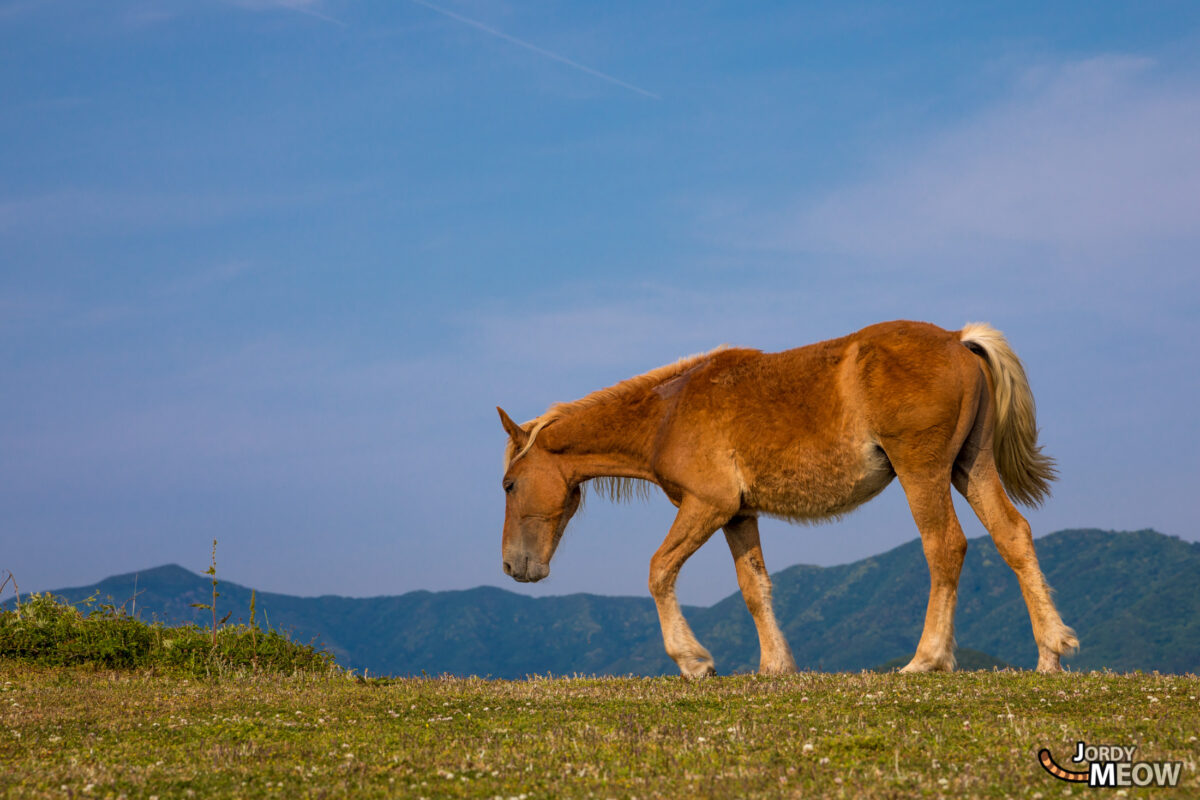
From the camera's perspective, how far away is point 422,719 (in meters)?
9.32

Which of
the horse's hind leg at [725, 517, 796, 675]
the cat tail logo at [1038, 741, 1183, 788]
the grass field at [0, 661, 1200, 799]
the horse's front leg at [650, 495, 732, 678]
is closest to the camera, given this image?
the cat tail logo at [1038, 741, 1183, 788]

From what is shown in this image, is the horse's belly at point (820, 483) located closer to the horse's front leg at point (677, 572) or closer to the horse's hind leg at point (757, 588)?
the horse's front leg at point (677, 572)

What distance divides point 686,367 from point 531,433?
2190 mm

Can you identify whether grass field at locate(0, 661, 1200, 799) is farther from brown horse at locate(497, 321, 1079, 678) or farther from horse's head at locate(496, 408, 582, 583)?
horse's head at locate(496, 408, 582, 583)

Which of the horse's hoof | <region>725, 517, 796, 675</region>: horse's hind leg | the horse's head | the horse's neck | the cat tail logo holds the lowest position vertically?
the cat tail logo

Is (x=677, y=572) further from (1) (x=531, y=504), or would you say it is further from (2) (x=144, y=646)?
(2) (x=144, y=646)

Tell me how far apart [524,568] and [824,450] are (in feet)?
14.3

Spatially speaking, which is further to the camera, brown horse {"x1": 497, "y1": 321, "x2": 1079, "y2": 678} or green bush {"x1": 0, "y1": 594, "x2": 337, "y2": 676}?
green bush {"x1": 0, "y1": 594, "x2": 337, "y2": 676}

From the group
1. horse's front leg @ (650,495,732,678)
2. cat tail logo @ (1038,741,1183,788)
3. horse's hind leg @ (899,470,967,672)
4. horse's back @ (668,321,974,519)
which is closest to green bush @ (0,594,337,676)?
horse's front leg @ (650,495,732,678)

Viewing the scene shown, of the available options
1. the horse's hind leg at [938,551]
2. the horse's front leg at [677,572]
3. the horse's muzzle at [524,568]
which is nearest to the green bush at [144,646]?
the horse's muzzle at [524,568]

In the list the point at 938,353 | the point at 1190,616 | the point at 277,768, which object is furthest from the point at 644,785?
the point at 1190,616

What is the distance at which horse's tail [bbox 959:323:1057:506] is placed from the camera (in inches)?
495

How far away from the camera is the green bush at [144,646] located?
14.7 m

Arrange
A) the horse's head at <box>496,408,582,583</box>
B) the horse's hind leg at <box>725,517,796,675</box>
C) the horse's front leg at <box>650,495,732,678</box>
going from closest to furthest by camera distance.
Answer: the horse's front leg at <box>650,495,732,678</box>
the horse's hind leg at <box>725,517,796,675</box>
the horse's head at <box>496,408,582,583</box>
